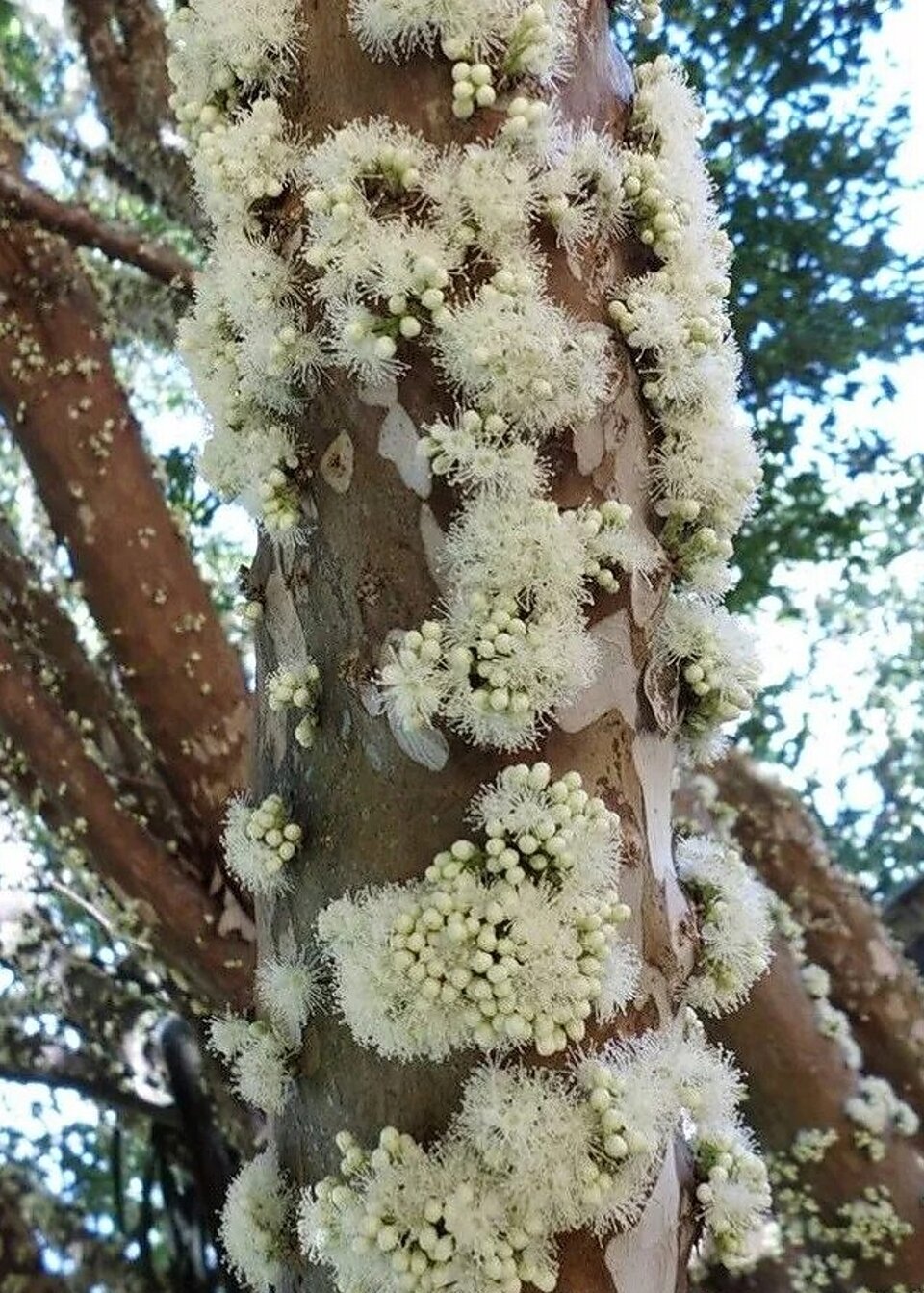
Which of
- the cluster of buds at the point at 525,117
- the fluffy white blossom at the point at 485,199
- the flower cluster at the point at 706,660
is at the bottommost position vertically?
the flower cluster at the point at 706,660

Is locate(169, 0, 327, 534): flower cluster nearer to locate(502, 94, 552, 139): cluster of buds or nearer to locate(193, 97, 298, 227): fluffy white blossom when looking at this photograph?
locate(193, 97, 298, 227): fluffy white blossom

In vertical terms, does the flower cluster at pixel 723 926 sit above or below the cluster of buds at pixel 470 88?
below

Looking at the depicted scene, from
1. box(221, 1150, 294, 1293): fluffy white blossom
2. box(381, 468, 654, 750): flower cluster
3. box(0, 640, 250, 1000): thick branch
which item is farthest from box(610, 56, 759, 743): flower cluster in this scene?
box(0, 640, 250, 1000): thick branch

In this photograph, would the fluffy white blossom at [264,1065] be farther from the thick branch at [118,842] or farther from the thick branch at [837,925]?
the thick branch at [837,925]

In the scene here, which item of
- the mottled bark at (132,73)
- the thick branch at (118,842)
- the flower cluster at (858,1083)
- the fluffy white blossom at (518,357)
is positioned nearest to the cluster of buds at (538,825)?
the fluffy white blossom at (518,357)

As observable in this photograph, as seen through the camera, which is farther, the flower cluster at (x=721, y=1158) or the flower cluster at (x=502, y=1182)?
the flower cluster at (x=721, y=1158)

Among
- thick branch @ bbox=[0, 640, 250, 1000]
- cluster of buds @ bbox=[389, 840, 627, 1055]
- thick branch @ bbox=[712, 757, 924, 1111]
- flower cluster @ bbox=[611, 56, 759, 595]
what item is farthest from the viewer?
thick branch @ bbox=[712, 757, 924, 1111]

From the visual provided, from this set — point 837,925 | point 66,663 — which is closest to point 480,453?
point 66,663
